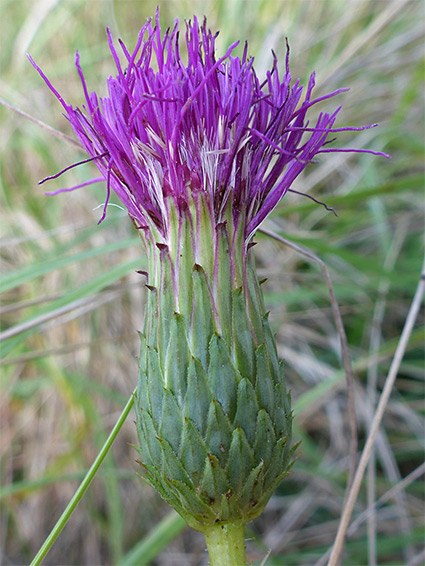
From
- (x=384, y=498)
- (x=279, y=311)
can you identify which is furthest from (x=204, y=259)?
(x=279, y=311)

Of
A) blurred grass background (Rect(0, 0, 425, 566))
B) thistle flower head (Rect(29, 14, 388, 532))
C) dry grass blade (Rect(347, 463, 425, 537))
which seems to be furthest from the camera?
blurred grass background (Rect(0, 0, 425, 566))

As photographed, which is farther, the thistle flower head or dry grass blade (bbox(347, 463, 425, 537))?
dry grass blade (bbox(347, 463, 425, 537))

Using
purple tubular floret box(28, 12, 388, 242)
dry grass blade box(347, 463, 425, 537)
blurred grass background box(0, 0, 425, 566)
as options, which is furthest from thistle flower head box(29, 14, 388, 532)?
blurred grass background box(0, 0, 425, 566)

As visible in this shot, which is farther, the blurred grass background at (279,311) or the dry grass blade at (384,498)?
the blurred grass background at (279,311)

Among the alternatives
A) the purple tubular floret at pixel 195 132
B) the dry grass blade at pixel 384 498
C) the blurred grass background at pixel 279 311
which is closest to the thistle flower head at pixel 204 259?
the purple tubular floret at pixel 195 132

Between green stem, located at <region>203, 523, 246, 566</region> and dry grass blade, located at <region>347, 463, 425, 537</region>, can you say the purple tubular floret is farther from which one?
dry grass blade, located at <region>347, 463, 425, 537</region>

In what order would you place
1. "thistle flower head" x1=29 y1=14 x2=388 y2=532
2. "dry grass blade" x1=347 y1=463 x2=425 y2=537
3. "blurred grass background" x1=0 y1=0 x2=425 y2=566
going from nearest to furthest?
"thistle flower head" x1=29 y1=14 x2=388 y2=532
"dry grass blade" x1=347 y1=463 x2=425 y2=537
"blurred grass background" x1=0 y1=0 x2=425 y2=566

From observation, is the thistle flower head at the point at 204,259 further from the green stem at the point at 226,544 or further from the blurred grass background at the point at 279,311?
the blurred grass background at the point at 279,311
